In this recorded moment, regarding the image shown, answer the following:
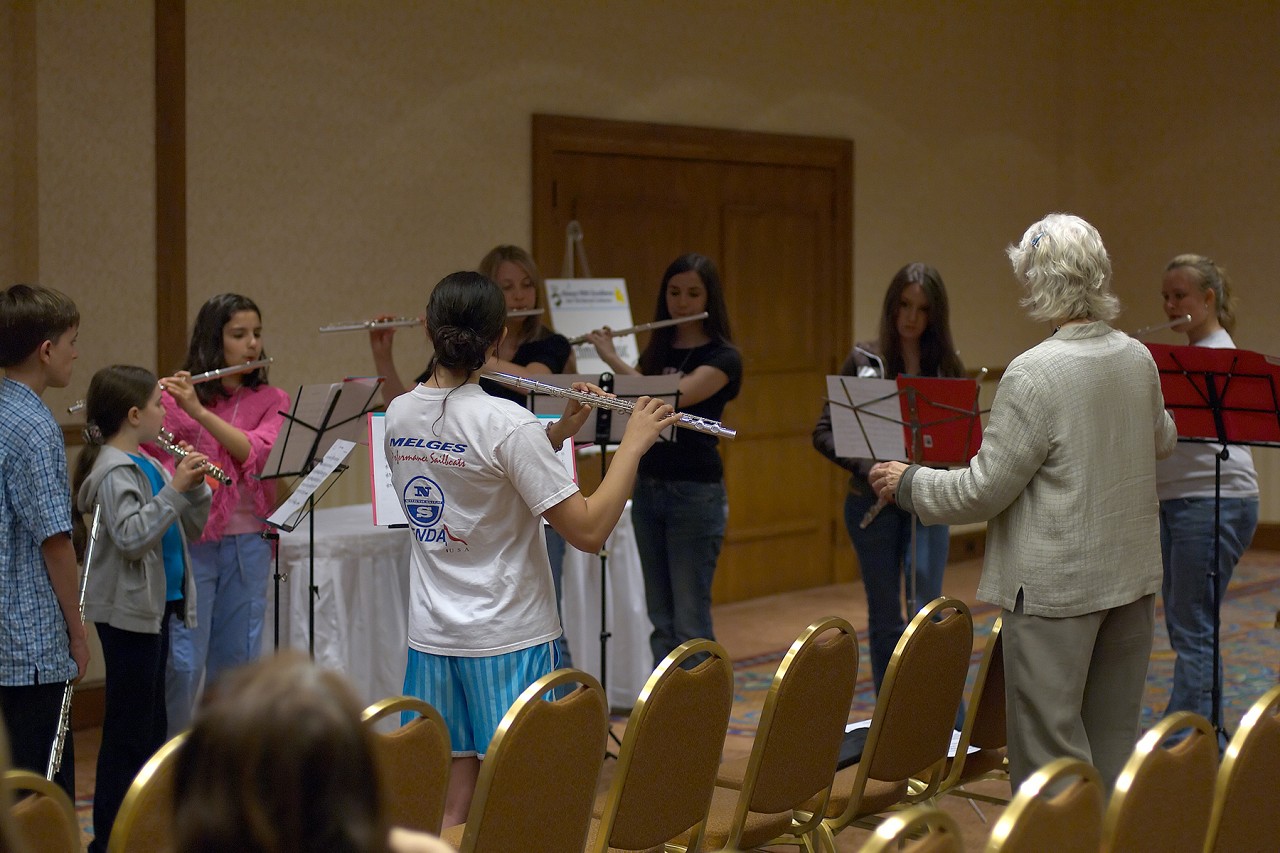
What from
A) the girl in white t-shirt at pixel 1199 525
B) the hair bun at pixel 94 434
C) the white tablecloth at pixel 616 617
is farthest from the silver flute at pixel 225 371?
the girl in white t-shirt at pixel 1199 525

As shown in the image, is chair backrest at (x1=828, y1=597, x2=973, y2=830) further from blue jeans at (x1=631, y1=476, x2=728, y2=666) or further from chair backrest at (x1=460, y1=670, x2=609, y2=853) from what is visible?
blue jeans at (x1=631, y1=476, x2=728, y2=666)

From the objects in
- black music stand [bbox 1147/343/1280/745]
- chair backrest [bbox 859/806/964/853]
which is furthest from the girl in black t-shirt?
chair backrest [bbox 859/806/964/853]

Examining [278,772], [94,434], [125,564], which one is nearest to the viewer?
[278,772]

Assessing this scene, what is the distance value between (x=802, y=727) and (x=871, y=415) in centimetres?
136

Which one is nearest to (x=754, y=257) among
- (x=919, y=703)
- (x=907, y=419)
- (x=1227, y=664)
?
(x=1227, y=664)

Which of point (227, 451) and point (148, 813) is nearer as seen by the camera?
point (148, 813)

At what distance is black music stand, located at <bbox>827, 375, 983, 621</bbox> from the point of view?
11.2 ft

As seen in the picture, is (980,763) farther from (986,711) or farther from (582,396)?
(582,396)

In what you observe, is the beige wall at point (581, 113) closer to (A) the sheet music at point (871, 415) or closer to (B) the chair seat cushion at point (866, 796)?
(A) the sheet music at point (871, 415)

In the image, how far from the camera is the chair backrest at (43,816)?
1.65m

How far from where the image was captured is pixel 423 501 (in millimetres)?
2508

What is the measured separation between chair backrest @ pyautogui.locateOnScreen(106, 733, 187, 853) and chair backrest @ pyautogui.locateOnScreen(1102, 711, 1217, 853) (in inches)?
47.1

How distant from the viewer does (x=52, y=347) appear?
2672mm

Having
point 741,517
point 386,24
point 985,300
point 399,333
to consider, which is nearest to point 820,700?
point 399,333
